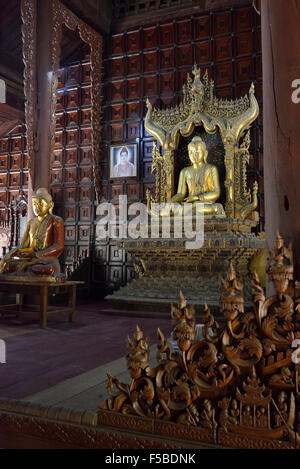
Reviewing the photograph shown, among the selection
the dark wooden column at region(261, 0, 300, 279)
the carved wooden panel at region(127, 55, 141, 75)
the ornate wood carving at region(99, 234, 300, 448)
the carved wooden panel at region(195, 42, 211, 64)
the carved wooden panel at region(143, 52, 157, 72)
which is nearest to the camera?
the ornate wood carving at region(99, 234, 300, 448)

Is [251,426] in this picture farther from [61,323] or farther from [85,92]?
[85,92]

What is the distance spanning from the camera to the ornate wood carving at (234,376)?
1.27m

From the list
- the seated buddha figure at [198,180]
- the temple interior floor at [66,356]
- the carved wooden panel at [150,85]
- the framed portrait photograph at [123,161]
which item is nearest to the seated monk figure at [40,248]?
the temple interior floor at [66,356]

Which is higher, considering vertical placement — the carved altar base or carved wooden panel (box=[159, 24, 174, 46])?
carved wooden panel (box=[159, 24, 174, 46])

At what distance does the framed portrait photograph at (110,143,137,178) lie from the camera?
771cm

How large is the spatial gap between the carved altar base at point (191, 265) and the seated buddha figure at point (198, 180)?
758mm

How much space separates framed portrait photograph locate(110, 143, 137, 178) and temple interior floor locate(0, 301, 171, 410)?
11.9 feet

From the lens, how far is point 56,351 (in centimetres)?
294

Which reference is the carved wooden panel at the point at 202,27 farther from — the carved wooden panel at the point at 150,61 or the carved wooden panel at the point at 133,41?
the carved wooden panel at the point at 133,41

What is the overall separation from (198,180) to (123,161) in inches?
74.2

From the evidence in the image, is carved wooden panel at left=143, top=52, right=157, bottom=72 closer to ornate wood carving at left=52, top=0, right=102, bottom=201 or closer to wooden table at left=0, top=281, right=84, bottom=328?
ornate wood carving at left=52, top=0, right=102, bottom=201

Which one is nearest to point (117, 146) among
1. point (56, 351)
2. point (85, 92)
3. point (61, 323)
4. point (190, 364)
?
point (85, 92)

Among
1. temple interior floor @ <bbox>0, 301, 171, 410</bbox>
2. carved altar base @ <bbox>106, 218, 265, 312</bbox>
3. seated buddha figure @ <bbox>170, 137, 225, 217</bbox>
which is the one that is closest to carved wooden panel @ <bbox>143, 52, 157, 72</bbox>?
seated buddha figure @ <bbox>170, 137, 225, 217</bbox>

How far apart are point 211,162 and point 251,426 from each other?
5943 mm
